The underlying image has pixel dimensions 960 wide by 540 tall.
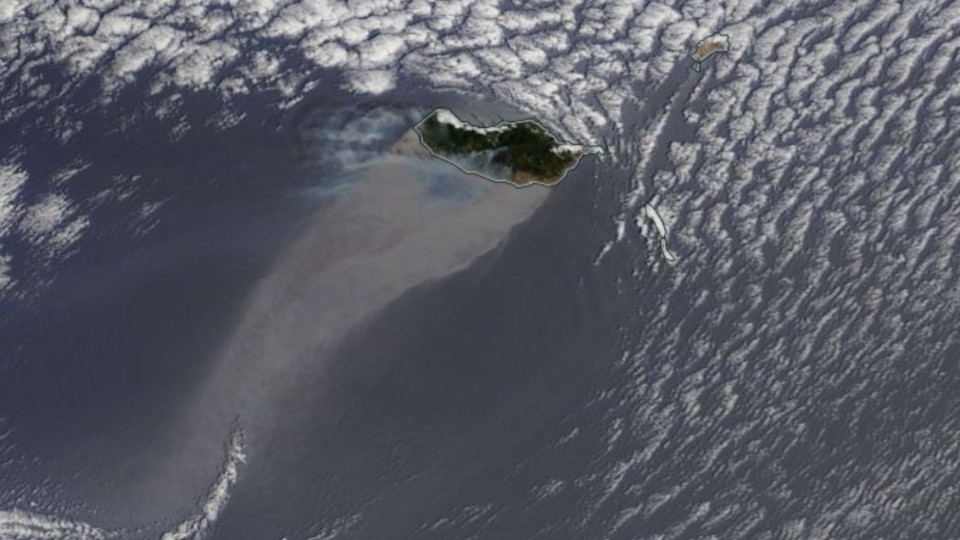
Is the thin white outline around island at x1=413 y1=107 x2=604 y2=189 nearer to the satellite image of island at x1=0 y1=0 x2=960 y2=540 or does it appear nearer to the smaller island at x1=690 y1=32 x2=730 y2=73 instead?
the satellite image of island at x1=0 y1=0 x2=960 y2=540

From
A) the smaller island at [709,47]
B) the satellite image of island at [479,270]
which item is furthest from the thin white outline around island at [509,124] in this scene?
the smaller island at [709,47]

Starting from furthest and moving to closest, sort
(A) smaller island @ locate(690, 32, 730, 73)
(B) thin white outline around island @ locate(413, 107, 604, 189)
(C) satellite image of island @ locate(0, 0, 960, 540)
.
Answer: (A) smaller island @ locate(690, 32, 730, 73) < (B) thin white outline around island @ locate(413, 107, 604, 189) < (C) satellite image of island @ locate(0, 0, 960, 540)

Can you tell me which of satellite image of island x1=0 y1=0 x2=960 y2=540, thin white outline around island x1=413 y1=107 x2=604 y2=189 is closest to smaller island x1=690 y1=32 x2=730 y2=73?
satellite image of island x1=0 y1=0 x2=960 y2=540

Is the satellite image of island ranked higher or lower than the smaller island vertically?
lower

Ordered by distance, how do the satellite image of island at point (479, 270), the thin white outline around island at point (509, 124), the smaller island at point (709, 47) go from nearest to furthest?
the satellite image of island at point (479, 270)
the thin white outline around island at point (509, 124)
the smaller island at point (709, 47)

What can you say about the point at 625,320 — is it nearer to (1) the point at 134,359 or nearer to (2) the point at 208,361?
(2) the point at 208,361

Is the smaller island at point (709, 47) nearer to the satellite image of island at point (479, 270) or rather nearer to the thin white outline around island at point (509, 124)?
the satellite image of island at point (479, 270)
